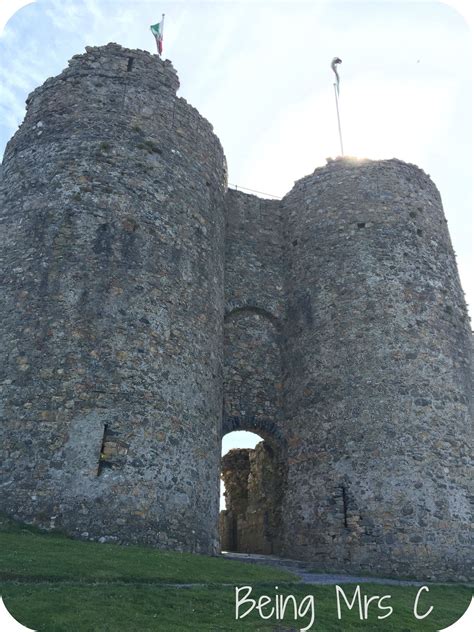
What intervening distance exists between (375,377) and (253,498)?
243 inches

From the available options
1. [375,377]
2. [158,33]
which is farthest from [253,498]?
[158,33]

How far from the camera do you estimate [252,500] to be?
1888 centimetres

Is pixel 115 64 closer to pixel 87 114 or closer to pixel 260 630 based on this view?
pixel 87 114

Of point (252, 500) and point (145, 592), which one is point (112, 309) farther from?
point (252, 500)

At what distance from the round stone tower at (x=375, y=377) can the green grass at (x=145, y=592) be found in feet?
8.71

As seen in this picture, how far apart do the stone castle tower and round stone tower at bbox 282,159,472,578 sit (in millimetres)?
53

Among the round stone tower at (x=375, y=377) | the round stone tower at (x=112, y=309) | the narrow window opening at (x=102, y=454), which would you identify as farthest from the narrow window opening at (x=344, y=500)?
the narrow window opening at (x=102, y=454)

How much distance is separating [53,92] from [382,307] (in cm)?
1060

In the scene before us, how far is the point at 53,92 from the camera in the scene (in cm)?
1584

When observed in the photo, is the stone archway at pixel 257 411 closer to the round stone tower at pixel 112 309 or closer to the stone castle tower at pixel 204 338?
the stone castle tower at pixel 204 338

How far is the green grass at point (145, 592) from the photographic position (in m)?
6.73

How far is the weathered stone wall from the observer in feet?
55.5

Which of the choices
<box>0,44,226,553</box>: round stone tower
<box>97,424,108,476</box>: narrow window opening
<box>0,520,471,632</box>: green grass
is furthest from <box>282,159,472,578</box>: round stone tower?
<box>97,424,108,476</box>: narrow window opening

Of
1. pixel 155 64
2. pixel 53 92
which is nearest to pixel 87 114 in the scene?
pixel 53 92
